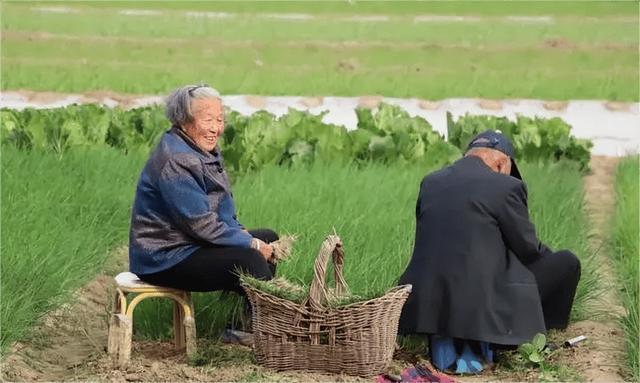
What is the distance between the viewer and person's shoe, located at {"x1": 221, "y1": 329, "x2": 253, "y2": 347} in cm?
631

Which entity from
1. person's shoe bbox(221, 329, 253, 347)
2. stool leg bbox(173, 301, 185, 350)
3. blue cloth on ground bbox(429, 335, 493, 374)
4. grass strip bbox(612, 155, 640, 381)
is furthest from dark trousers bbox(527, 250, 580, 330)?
stool leg bbox(173, 301, 185, 350)

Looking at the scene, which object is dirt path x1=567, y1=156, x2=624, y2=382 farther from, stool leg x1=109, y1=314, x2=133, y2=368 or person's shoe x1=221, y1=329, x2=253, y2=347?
stool leg x1=109, y1=314, x2=133, y2=368

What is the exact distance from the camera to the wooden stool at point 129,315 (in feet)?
19.6

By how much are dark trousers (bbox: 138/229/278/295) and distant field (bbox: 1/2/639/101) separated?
33.0 feet

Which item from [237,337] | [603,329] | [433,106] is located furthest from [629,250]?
[433,106]

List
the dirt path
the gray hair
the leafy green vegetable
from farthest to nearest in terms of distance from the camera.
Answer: the leafy green vegetable → the dirt path → the gray hair

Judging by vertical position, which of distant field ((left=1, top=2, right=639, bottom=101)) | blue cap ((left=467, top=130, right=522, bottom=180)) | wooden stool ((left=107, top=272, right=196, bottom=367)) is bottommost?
distant field ((left=1, top=2, right=639, bottom=101))

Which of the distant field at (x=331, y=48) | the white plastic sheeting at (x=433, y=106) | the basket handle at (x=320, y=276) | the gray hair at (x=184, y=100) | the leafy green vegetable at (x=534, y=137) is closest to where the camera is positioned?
the basket handle at (x=320, y=276)

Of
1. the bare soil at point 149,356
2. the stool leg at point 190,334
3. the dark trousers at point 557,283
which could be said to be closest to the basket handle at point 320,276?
the bare soil at point 149,356

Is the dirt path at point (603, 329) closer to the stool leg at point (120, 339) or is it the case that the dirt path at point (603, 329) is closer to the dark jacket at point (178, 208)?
the dark jacket at point (178, 208)

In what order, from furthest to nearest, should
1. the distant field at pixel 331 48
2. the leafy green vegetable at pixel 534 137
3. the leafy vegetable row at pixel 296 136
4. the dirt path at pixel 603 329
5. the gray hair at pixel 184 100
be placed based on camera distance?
the distant field at pixel 331 48
the leafy green vegetable at pixel 534 137
the leafy vegetable row at pixel 296 136
the dirt path at pixel 603 329
the gray hair at pixel 184 100

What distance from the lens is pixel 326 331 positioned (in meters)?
5.81

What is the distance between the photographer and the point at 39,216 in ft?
26.0

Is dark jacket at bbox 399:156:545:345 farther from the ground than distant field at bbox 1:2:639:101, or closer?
farther from the ground
